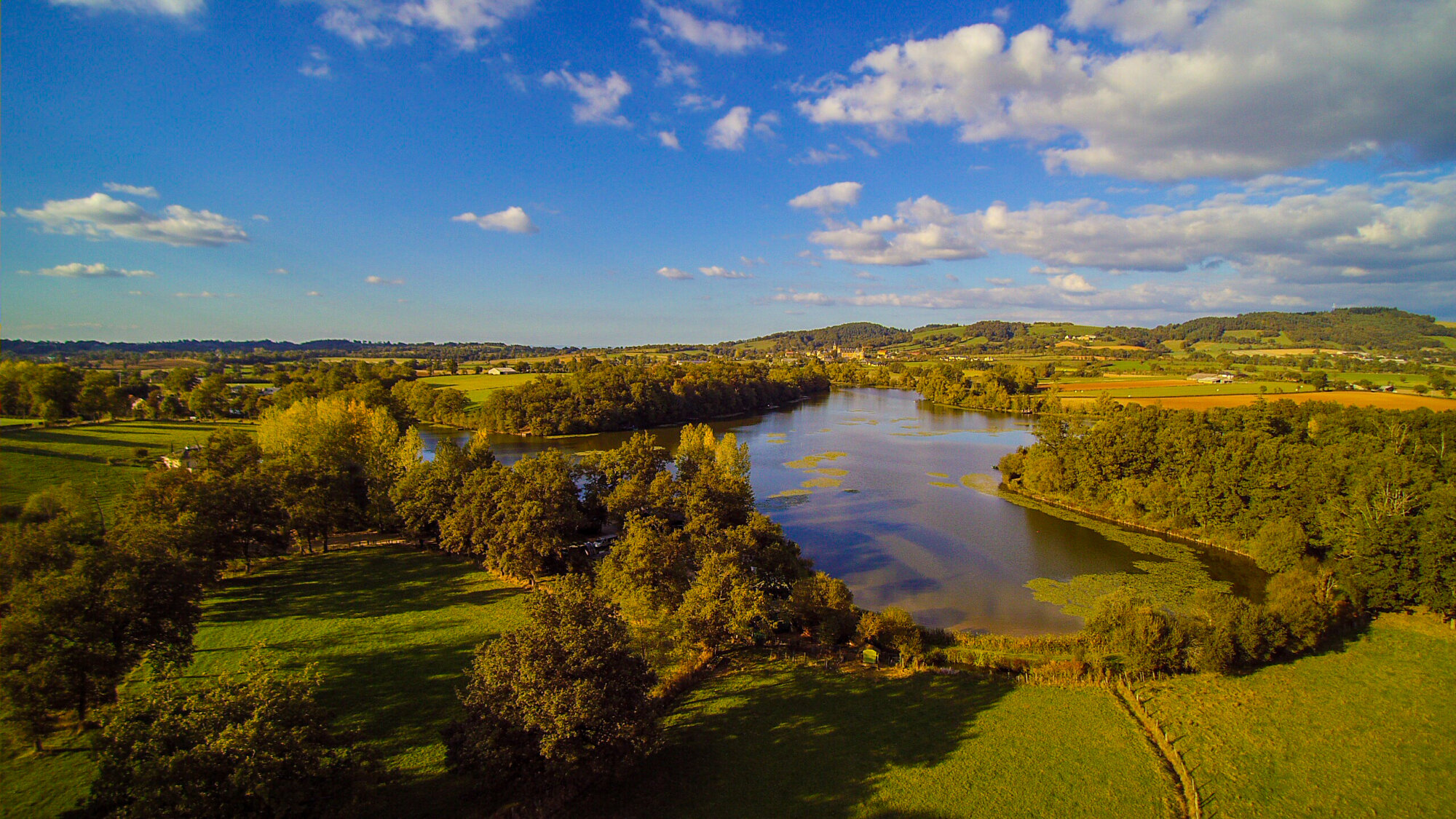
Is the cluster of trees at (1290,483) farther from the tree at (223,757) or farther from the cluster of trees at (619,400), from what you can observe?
the cluster of trees at (619,400)

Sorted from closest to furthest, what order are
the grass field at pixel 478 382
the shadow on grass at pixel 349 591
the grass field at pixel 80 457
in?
the shadow on grass at pixel 349 591, the grass field at pixel 80 457, the grass field at pixel 478 382

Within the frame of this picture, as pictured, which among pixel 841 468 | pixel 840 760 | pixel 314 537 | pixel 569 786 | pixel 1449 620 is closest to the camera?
pixel 569 786

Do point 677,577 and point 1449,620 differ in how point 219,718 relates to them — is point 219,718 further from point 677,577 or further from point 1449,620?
point 1449,620

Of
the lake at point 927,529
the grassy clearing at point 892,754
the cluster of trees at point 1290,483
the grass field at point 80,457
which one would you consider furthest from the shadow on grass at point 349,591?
the cluster of trees at point 1290,483

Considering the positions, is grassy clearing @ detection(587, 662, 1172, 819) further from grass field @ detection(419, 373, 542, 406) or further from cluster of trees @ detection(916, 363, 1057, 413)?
cluster of trees @ detection(916, 363, 1057, 413)

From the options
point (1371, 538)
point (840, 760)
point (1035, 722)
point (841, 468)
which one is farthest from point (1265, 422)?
point (840, 760)
